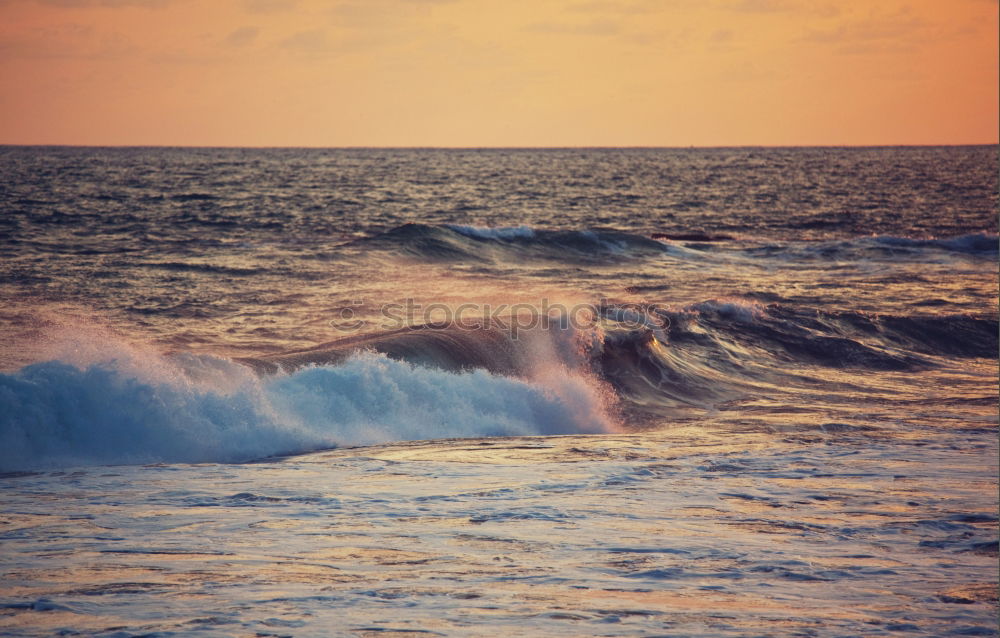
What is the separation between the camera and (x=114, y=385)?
864 cm

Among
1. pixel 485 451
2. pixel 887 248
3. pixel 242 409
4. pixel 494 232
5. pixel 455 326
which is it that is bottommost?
pixel 485 451

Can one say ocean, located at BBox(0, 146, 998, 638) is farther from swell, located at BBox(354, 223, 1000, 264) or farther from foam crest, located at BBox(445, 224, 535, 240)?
foam crest, located at BBox(445, 224, 535, 240)

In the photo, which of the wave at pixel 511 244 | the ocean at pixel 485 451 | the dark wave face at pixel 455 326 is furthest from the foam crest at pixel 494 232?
the ocean at pixel 485 451

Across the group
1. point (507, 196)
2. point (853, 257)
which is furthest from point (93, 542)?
point (507, 196)

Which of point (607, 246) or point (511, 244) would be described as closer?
point (511, 244)

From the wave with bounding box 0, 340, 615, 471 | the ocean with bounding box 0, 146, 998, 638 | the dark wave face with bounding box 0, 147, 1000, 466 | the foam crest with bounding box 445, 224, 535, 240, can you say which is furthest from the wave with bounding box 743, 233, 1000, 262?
the wave with bounding box 0, 340, 615, 471

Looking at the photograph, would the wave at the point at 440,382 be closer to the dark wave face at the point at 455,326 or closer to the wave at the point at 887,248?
the dark wave face at the point at 455,326

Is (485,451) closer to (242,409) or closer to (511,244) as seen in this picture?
(242,409)

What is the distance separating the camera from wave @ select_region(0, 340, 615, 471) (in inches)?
319

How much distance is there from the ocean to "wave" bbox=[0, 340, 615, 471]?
0.04 metres

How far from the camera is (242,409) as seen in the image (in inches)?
348

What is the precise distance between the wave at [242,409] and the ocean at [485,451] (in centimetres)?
4

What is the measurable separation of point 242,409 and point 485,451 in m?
2.47

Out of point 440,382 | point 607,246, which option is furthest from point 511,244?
point 440,382
